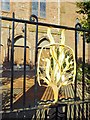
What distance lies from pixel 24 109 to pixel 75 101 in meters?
0.52

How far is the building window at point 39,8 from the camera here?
18.3m

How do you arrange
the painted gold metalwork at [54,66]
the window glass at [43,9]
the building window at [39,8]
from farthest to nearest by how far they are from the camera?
the window glass at [43,9]
the building window at [39,8]
the painted gold metalwork at [54,66]

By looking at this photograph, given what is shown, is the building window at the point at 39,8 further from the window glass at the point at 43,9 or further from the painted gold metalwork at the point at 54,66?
the painted gold metalwork at the point at 54,66

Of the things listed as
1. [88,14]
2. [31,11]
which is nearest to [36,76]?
[88,14]

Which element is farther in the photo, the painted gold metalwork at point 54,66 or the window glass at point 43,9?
the window glass at point 43,9

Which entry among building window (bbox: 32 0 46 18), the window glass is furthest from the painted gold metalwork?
the window glass

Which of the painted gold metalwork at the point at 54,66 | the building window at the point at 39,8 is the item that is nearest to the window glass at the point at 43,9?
the building window at the point at 39,8

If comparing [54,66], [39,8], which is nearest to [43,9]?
[39,8]

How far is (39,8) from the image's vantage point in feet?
59.3

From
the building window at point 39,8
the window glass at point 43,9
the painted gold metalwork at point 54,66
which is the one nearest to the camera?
the painted gold metalwork at point 54,66

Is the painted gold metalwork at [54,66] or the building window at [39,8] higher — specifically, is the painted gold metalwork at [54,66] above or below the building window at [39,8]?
below

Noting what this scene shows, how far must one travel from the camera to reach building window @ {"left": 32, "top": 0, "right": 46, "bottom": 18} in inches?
721

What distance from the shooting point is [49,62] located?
186 centimetres

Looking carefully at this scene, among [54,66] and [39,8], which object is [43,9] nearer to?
[39,8]
